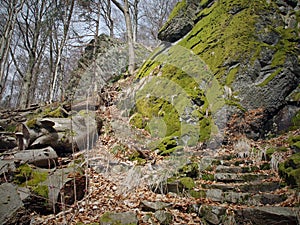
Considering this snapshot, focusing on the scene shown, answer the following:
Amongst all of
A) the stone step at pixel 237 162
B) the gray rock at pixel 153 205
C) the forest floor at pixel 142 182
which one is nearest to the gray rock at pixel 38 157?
the forest floor at pixel 142 182

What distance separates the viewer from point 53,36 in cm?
1533

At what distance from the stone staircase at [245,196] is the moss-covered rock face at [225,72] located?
1390 mm

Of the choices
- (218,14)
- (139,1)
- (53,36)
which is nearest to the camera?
(218,14)

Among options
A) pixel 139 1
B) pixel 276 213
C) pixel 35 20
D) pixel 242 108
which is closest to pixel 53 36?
pixel 35 20

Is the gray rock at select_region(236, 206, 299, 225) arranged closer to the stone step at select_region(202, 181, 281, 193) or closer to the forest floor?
the forest floor

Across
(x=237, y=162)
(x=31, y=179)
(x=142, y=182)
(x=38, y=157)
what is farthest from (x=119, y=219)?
(x=237, y=162)

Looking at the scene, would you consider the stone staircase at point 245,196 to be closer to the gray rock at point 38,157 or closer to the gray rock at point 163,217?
the gray rock at point 163,217

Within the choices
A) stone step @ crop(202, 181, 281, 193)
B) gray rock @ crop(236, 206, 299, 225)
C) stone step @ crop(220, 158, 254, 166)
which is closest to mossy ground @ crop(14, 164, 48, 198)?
stone step @ crop(202, 181, 281, 193)

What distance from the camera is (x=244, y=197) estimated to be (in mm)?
3223

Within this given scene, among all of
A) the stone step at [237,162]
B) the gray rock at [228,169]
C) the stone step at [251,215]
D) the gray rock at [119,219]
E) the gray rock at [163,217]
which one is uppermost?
the stone step at [237,162]

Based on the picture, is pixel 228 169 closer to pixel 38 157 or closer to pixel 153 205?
pixel 153 205

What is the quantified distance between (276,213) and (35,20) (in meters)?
15.7

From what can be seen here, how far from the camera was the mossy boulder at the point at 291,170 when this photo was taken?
3098mm

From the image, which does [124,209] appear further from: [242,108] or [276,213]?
[242,108]
